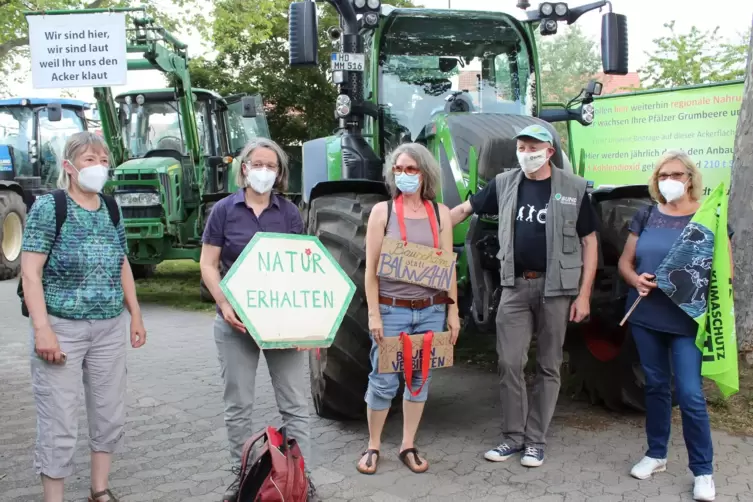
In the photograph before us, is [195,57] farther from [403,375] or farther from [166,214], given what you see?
[403,375]

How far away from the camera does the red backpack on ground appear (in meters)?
3.00

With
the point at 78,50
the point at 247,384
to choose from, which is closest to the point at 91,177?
the point at 247,384

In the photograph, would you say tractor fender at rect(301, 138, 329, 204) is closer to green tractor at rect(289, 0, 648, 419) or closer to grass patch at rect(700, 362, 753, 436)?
green tractor at rect(289, 0, 648, 419)

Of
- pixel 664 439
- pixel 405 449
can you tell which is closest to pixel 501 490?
pixel 405 449

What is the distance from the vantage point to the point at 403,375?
Result: 3.85 meters

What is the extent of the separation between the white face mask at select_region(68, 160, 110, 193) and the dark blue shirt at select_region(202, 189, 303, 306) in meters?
0.51

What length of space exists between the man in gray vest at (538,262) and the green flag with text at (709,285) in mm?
497

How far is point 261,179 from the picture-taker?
334cm

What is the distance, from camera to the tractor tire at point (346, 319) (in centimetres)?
404

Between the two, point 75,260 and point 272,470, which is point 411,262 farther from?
point 75,260

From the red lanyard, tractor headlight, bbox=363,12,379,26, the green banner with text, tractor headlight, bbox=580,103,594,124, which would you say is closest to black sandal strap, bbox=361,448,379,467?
the red lanyard

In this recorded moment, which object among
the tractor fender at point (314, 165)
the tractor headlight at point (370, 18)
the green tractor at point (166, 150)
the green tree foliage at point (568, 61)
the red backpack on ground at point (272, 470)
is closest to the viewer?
the red backpack on ground at point (272, 470)

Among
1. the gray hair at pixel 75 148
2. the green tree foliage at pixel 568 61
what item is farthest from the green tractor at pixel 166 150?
the green tree foliage at pixel 568 61

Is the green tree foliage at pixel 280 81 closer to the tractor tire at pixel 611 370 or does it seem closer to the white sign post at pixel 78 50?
the white sign post at pixel 78 50
